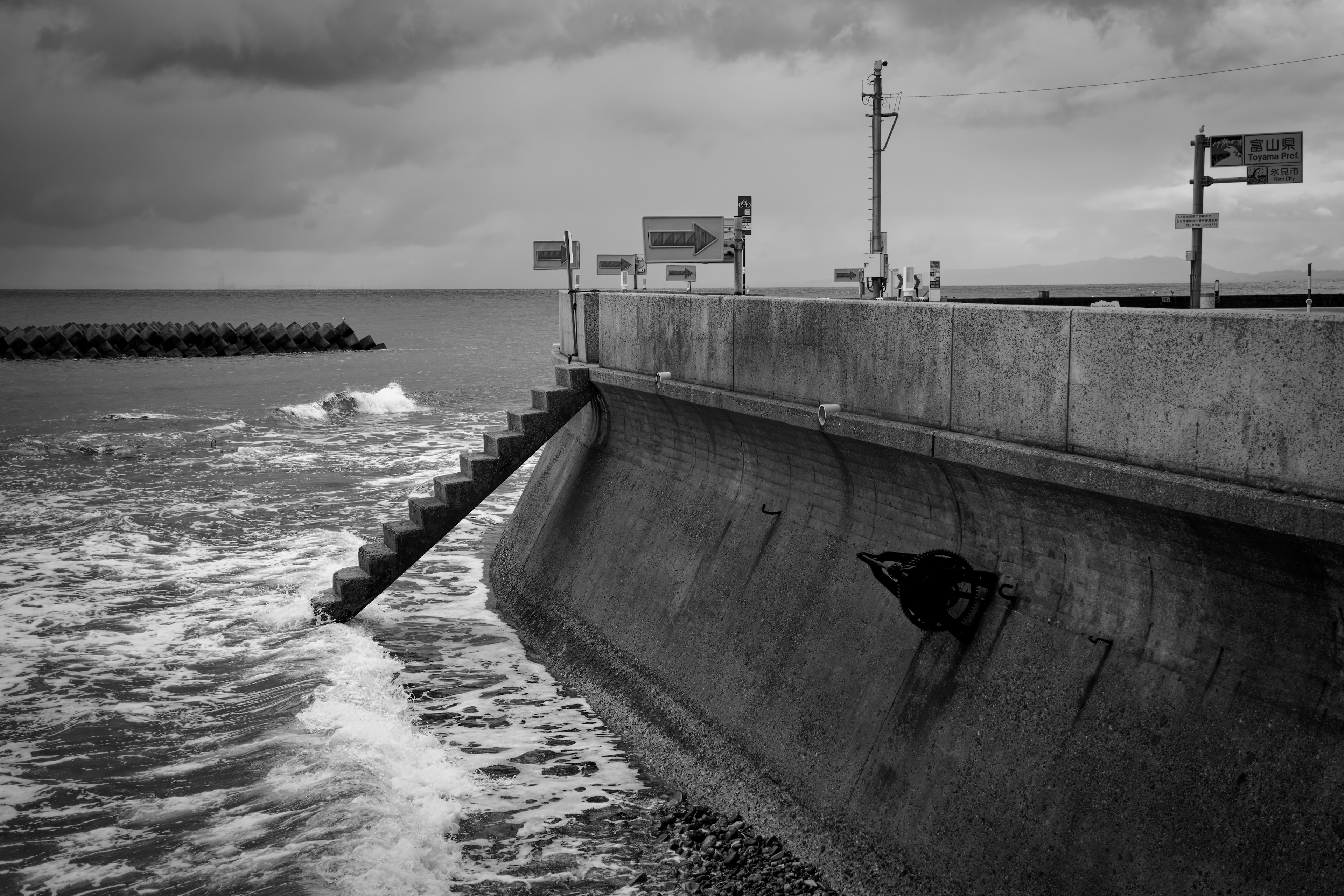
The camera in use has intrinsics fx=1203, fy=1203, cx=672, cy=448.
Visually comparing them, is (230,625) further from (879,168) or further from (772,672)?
(879,168)

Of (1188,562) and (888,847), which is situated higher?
(1188,562)

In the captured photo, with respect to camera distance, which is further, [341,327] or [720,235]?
[341,327]

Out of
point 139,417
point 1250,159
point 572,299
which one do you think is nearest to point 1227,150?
point 1250,159

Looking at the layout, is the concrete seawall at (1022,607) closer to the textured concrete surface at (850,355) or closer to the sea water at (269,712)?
the textured concrete surface at (850,355)

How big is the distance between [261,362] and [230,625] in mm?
56520

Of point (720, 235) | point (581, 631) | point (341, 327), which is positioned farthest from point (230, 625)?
point (341, 327)

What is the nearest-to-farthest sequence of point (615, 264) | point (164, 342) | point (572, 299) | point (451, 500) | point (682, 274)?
point (451, 500)
point (572, 299)
point (682, 274)
point (615, 264)
point (164, 342)

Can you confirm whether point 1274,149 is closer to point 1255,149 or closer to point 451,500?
point 1255,149

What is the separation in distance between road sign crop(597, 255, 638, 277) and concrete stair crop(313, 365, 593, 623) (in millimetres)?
4354

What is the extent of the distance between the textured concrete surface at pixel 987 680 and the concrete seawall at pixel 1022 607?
17 mm

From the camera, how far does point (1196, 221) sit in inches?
459

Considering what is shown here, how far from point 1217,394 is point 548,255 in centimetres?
1182

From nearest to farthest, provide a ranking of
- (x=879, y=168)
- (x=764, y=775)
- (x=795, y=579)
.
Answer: (x=764, y=775) < (x=795, y=579) < (x=879, y=168)

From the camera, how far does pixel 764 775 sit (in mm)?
8500
